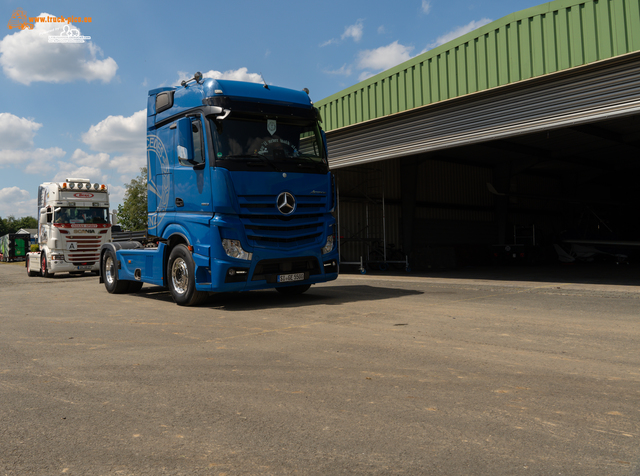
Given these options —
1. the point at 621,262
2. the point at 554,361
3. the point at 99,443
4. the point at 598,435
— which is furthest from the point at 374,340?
the point at 621,262

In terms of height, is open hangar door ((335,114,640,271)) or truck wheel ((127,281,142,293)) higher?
open hangar door ((335,114,640,271))

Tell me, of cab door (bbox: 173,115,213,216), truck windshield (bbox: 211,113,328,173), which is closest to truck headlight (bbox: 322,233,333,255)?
truck windshield (bbox: 211,113,328,173)

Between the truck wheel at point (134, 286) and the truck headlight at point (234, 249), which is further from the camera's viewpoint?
the truck wheel at point (134, 286)

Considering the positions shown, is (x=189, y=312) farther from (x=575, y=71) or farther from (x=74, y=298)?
(x=575, y=71)

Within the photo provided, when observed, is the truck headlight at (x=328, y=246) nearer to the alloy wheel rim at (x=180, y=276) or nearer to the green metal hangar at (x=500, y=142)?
the alloy wheel rim at (x=180, y=276)

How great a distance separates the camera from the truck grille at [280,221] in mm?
8320

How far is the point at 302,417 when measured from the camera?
3223mm

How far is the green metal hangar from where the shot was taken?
34.8ft

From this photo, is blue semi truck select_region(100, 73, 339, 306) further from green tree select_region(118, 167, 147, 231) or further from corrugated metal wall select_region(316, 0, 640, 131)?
green tree select_region(118, 167, 147, 231)

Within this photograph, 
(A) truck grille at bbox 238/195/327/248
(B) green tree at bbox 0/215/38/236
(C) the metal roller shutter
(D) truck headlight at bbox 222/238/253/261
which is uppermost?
(B) green tree at bbox 0/215/38/236

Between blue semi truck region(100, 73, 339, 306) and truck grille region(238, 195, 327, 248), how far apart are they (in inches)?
0.7

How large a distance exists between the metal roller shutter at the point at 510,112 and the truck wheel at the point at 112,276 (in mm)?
8175

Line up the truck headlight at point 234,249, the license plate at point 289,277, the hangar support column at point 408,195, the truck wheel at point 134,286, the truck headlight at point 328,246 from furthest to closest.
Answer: the hangar support column at point 408,195
the truck wheel at point 134,286
the truck headlight at point 328,246
the license plate at point 289,277
the truck headlight at point 234,249

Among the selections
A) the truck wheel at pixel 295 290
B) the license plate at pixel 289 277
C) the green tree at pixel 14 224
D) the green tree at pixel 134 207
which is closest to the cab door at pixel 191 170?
the license plate at pixel 289 277
